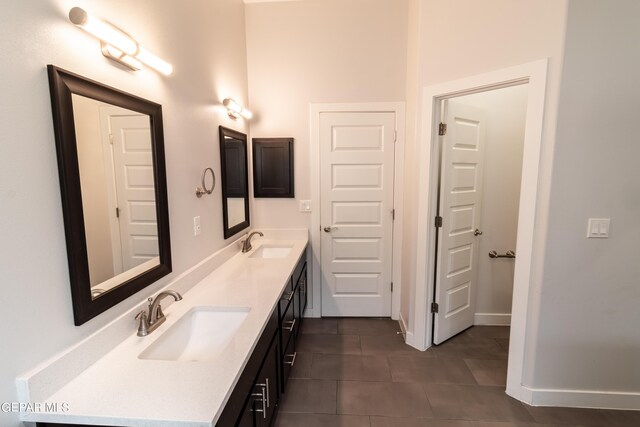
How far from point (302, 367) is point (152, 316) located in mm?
1451

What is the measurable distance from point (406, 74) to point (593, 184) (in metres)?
1.79

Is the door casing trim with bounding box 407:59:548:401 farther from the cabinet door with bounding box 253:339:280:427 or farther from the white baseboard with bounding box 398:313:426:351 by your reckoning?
the cabinet door with bounding box 253:339:280:427

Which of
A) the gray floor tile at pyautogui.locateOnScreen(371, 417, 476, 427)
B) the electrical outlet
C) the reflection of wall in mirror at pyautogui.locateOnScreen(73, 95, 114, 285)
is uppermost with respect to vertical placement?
the reflection of wall in mirror at pyautogui.locateOnScreen(73, 95, 114, 285)

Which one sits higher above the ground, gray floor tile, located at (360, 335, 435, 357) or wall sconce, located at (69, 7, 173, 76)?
wall sconce, located at (69, 7, 173, 76)

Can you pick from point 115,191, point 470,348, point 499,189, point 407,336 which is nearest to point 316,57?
point 499,189

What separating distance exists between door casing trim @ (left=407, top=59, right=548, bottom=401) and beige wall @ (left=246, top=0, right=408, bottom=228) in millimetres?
737

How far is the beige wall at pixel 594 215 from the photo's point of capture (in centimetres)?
177

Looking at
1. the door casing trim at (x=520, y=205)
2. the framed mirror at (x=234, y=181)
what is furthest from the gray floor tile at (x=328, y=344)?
the framed mirror at (x=234, y=181)

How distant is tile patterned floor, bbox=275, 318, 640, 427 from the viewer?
1.96 metres

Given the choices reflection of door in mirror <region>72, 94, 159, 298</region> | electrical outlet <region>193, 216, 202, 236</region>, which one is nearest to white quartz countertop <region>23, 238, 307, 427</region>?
reflection of door in mirror <region>72, 94, 159, 298</region>

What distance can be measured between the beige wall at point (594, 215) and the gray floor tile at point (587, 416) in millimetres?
142

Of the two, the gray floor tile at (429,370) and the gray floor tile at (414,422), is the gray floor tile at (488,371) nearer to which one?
the gray floor tile at (429,370)

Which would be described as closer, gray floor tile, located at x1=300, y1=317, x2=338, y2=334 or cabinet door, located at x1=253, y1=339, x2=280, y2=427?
cabinet door, located at x1=253, y1=339, x2=280, y2=427

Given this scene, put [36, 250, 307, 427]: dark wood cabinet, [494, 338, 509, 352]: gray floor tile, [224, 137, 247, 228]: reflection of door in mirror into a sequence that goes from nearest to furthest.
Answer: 1. [36, 250, 307, 427]: dark wood cabinet
2. [224, 137, 247, 228]: reflection of door in mirror
3. [494, 338, 509, 352]: gray floor tile
